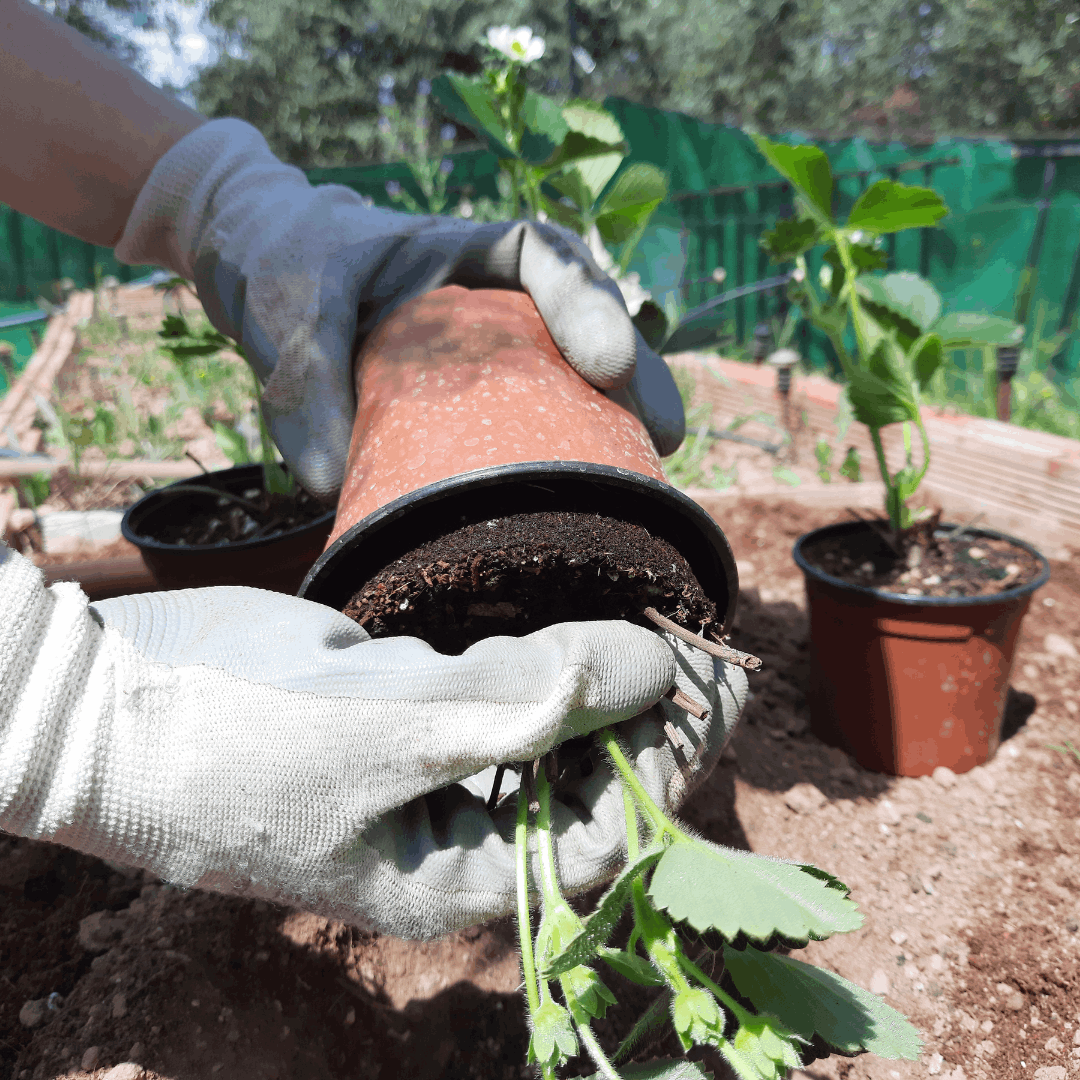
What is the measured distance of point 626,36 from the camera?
21.4 meters

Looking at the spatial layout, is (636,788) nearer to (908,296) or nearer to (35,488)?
(908,296)

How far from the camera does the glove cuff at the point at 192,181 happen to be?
138 cm

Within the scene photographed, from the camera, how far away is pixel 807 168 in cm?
148

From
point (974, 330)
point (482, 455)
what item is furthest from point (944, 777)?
point (482, 455)

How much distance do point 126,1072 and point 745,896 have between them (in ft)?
2.56

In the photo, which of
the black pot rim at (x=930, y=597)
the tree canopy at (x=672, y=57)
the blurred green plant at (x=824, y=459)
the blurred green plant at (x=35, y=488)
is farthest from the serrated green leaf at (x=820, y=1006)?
the tree canopy at (x=672, y=57)

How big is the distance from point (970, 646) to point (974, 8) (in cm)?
1882

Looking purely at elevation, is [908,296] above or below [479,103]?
below

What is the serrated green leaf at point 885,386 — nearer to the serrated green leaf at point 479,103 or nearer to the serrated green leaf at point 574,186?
the serrated green leaf at point 574,186

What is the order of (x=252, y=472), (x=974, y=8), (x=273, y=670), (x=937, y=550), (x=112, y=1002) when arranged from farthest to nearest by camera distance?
1. (x=974, y=8)
2. (x=252, y=472)
3. (x=937, y=550)
4. (x=112, y=1002)
5. (x=273, y=670)

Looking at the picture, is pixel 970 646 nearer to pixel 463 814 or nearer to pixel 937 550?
pixel 937 550

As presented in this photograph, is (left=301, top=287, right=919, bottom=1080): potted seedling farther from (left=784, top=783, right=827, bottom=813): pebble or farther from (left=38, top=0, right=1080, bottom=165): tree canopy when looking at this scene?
(left=38, top=0, right=1080, bottom=165): tree canopy

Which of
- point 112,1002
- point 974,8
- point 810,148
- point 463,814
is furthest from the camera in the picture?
point 974,8

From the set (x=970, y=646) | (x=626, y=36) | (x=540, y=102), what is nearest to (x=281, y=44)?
(x=626, y=36)
